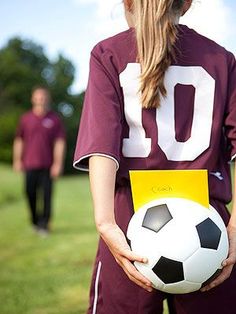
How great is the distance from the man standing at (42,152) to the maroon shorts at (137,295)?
569 centimetres

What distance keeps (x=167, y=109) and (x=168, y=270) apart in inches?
19.9

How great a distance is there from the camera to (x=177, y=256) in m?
1.71

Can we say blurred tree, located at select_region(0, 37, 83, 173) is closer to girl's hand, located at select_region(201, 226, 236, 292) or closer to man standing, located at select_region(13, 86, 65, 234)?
man standing, located at select_region(13, 86, 65, 234)

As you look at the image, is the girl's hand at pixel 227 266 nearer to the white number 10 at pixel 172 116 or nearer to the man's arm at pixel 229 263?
the man's arm at pixel 229 263

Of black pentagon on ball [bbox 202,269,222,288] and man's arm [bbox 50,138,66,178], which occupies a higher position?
black pentagon on ball [bbox 202,269,222,288]

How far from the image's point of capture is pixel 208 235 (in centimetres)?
174

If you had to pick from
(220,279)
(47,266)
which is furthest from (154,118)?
(47,266)

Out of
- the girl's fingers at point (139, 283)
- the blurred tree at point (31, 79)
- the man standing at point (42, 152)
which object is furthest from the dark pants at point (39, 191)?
the blurred tree at point (31, 79)

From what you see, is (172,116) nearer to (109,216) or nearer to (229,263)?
(109,216)

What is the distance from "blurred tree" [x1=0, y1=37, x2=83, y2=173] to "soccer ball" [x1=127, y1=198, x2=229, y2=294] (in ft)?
140

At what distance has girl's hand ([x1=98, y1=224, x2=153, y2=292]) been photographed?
1712 mm

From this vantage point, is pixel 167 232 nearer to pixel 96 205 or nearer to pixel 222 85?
pixel 96 205

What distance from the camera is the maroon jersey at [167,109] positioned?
6.07ft

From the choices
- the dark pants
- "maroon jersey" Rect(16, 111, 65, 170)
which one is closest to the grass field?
the dark pants
